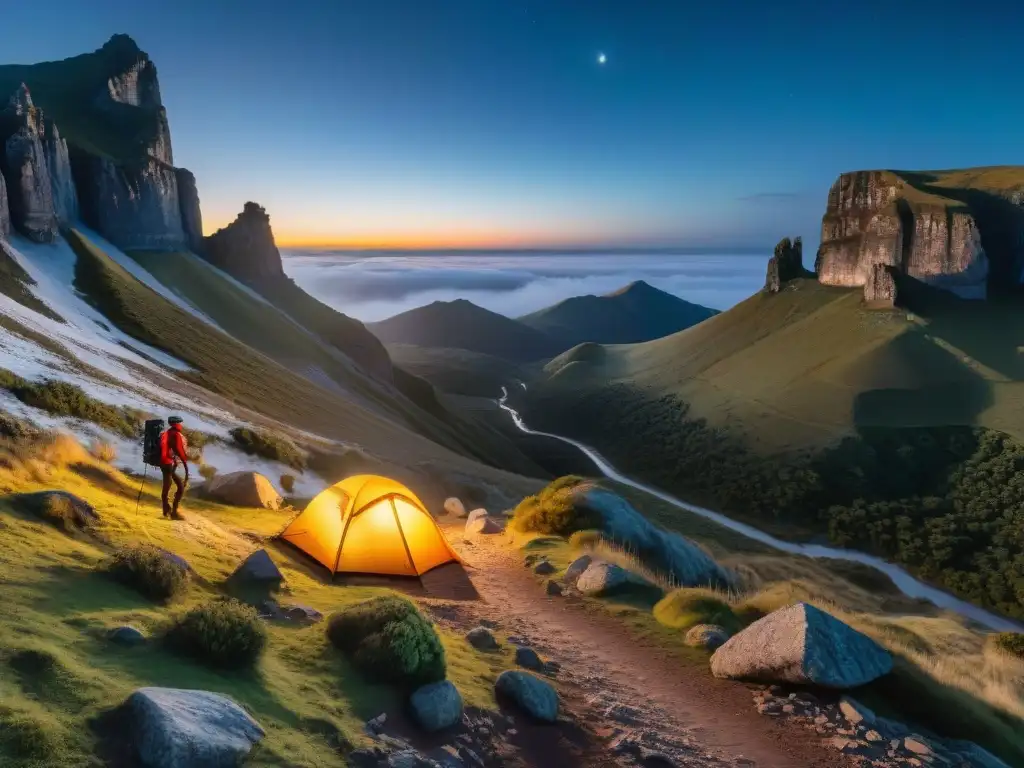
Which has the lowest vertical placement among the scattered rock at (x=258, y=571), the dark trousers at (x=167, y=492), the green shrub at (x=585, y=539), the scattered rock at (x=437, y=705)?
the green shrub at (x=585, y=539)

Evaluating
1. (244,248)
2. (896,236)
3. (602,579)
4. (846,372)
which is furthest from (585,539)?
(896,236)

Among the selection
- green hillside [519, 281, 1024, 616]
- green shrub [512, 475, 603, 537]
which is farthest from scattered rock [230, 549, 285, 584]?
green hillside [519, 281, 1024, 616]

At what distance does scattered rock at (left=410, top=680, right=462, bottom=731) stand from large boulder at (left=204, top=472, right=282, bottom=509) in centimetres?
1490

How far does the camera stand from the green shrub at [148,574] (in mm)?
9812

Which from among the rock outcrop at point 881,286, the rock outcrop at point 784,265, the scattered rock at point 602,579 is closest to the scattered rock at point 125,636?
the scattered rock at point 602,579

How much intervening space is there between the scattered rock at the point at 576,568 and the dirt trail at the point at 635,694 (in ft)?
3.68

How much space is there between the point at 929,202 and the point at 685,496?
111 m

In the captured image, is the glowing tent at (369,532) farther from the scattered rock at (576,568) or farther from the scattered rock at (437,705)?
the scattered rock at (437,705)

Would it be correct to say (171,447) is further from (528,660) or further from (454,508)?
(454,508)

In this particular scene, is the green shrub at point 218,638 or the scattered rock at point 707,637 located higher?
the green shrub at point 218,638

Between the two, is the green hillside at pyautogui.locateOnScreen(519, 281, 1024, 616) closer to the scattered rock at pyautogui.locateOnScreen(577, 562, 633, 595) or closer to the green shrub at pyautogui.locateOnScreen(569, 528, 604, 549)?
the green shrub at pyautogui.locateOnScreen(569, 528, 604, 549)

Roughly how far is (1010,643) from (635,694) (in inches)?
456

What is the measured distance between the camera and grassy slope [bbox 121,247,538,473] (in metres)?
81.1

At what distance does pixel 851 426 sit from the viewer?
114 metres
